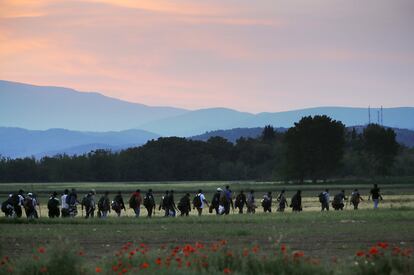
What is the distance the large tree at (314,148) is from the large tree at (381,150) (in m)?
12.0

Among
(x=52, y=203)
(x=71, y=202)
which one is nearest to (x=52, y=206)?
(x=52, y=203)

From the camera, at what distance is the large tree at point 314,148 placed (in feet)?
396

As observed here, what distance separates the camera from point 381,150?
132 m

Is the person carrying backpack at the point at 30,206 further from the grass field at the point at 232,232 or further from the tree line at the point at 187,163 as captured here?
the tree line at the point at 187,163

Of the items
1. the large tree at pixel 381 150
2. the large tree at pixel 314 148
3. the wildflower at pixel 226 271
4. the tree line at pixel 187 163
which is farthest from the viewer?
the tree line at pixel 187 163

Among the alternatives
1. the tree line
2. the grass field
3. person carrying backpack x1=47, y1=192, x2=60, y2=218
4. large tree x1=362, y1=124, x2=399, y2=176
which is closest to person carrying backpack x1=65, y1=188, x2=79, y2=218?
person carrying backpack x1=47, y1=192, x2=60, y2=218

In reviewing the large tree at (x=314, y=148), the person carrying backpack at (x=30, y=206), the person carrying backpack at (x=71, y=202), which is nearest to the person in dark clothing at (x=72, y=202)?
the person carrying backpack at (x=71, y=202)

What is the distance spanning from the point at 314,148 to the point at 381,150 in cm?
1579

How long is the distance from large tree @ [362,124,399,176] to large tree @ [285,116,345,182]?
1199cm

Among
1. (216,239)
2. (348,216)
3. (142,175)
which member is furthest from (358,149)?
(216,239)

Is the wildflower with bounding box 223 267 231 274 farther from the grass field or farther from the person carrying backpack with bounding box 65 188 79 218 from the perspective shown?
the person carrying backpack with bounding box 65 188 79 218

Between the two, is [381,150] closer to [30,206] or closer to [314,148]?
[314,148]

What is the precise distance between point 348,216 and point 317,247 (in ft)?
48.7

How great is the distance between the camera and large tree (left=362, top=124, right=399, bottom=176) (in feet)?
431
